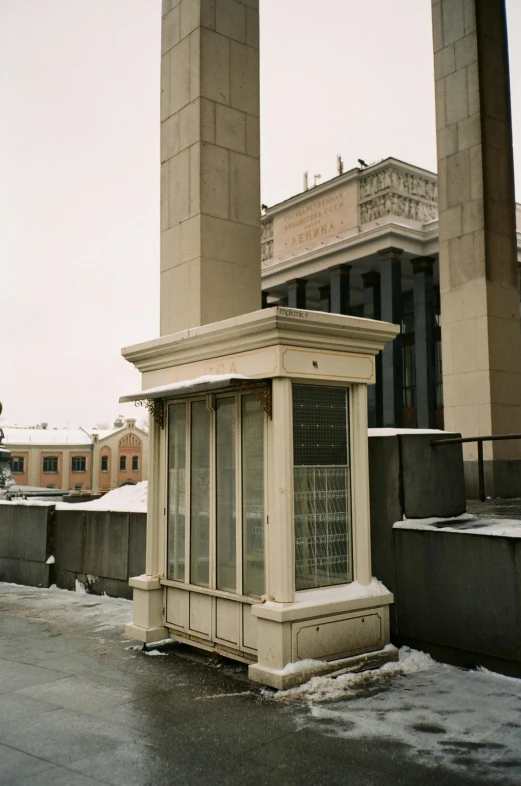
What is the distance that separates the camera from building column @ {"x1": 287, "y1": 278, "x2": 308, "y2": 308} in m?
27.5

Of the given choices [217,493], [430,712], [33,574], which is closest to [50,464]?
[33,574]

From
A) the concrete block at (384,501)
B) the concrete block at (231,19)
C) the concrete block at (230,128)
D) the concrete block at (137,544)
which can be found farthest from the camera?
the concrete block at (231,19)

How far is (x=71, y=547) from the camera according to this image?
37.4 ft

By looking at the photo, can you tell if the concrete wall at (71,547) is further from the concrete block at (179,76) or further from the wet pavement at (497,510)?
the concrete block at (179,76)

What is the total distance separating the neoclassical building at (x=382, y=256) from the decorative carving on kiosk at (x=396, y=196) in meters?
A: 0.03

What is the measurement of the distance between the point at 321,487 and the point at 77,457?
76.0 metres

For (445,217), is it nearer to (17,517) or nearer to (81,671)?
(17,517)

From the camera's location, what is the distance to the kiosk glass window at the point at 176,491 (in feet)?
25.0

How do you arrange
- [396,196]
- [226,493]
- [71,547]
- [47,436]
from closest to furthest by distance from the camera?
1. [226,493]
2. [71,547]
3. [396,196]
4. [47,436]

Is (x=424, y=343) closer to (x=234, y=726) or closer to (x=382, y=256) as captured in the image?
(x=382, y=256)

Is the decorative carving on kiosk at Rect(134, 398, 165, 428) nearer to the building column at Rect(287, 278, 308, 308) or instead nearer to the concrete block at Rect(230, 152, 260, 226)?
the concrete block at Rect(230, 152, 260, 226)

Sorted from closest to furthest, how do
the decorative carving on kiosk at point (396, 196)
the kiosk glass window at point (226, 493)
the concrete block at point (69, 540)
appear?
1. the kiosk glass window at point (226, 493)
2. the concrete block at point (69, 540)
3. the decorative carving on kiosk at point (396, 196)

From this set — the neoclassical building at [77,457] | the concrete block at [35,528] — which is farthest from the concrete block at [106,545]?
the neoclassical building at [77,457]

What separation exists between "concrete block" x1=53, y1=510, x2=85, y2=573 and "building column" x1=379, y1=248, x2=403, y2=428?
14.2 metres
